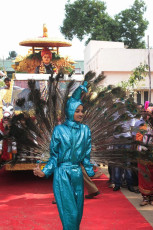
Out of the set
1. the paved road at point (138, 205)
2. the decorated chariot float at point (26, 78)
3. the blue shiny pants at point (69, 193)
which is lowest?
the paved road at point (138, 205)

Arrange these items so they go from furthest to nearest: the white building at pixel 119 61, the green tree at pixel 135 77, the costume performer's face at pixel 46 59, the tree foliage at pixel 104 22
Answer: the tree foliage at pixel 104 22
the white building at pixel 119 61
the green tree at pixel 135 77
the costume performer's face at pixel 46 59

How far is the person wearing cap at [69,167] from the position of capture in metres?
4.26

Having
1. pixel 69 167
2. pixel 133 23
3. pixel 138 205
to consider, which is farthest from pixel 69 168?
pixel 133 23

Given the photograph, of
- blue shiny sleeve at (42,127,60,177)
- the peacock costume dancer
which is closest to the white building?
the peacock costume dancer

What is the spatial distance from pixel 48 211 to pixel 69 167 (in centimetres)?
228

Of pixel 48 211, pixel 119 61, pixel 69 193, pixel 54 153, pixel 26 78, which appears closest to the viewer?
pixel 69 193

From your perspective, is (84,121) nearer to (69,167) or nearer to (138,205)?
(69,167)

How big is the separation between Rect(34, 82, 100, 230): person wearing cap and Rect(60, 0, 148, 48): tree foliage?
39732 millimetres

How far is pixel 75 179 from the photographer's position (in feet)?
14.1

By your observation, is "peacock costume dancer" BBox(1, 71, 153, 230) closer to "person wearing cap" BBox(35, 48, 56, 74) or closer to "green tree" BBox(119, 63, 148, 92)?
"person wearing cap" BBox(35, 48, 56, 74)

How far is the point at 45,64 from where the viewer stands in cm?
1188

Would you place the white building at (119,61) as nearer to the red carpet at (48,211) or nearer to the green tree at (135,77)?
the green tree at (135,77)

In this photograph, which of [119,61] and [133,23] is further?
[133,23]

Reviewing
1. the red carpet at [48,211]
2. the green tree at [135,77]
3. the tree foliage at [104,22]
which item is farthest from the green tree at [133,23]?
the red carpet at [48,211]
